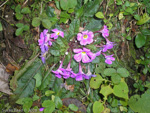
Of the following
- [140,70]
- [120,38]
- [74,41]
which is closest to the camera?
[74,41]

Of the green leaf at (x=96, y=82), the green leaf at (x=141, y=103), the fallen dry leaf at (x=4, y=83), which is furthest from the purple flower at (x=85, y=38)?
the fallen dry leaf at (x=4, y=83)

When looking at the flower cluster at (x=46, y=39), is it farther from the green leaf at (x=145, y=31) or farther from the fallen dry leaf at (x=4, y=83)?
the green leaf at (x=145, y=31)

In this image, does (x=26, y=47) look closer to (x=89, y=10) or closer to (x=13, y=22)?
(x=13, y=22)

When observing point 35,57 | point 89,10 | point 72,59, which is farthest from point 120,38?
point 35,57

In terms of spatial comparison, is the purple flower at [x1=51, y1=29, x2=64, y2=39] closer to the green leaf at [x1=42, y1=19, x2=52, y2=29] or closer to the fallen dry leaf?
the green leaf at [x1=42, y1=19, x2=52, y2=29]

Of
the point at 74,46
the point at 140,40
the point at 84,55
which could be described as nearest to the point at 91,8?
the point at 74,46

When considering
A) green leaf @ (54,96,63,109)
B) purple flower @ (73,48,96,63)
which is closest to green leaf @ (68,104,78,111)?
green leaf @ (54,96,63,109)

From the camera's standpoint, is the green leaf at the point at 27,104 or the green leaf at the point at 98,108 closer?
the green leaf at the point at 98,108
